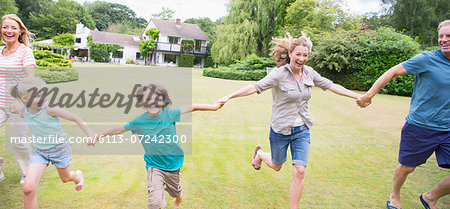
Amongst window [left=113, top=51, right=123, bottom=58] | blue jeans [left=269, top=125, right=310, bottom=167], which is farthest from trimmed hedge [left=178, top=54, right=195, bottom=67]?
blue jeans [left=269, top=125, right=310, bottom=167]

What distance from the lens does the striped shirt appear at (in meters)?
3.68

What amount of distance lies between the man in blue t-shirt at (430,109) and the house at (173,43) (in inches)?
1759

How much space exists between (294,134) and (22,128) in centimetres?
341

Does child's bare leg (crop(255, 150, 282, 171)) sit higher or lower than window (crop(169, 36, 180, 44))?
lower

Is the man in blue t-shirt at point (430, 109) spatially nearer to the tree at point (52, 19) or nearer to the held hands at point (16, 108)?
the held hands at point (16, 108)

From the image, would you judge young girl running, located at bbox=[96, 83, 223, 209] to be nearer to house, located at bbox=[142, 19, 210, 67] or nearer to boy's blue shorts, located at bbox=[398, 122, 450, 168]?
boy's blue shorts, located at bbox=[398, 122, 450, 168]

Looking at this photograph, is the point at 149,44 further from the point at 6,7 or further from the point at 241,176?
the point at 241,176

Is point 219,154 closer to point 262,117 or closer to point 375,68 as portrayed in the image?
point 262,117

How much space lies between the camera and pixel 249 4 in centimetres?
3020

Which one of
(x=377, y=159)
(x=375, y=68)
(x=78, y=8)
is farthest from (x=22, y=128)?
(x=78, y=8)

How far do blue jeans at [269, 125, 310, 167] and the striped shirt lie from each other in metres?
3.15

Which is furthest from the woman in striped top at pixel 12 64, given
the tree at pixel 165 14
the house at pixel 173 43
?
the tree at pixel 165 14

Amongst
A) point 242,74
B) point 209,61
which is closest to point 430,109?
point 242,74

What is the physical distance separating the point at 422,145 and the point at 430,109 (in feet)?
1.44
